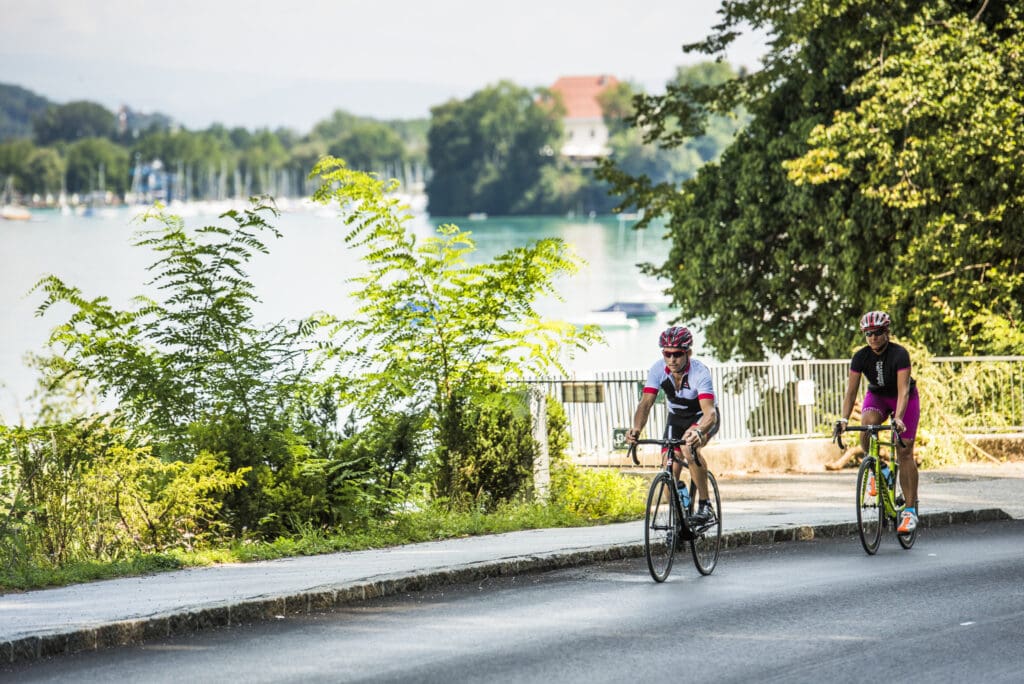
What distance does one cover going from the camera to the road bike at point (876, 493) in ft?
41.5

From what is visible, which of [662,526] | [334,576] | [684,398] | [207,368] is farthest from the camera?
[207,368]

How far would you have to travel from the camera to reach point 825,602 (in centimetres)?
1042

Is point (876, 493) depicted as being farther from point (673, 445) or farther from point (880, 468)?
point (673, 445)

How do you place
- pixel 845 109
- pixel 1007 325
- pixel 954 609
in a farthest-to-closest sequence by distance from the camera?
pixel 845 109 < pixel 1007 325 < pixel 954 609

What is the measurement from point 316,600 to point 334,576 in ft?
2.27

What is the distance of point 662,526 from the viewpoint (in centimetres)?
1138

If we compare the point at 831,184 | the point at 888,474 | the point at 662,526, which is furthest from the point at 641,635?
the point at 831,184

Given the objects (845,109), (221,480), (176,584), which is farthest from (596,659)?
(845,109)

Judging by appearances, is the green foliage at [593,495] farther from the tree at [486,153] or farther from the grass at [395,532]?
the tree at [486,153]

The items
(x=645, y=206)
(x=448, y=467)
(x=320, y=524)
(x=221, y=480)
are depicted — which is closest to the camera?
(x=221, y=480)

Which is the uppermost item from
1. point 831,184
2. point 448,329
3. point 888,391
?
point 831,184

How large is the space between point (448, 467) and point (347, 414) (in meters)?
1.20

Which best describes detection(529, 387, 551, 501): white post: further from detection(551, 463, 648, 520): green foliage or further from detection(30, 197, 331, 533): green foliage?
detection(30, 197, 331, 533): green foliage

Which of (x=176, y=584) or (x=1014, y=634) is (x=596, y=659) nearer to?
(x=1014, y=634)
